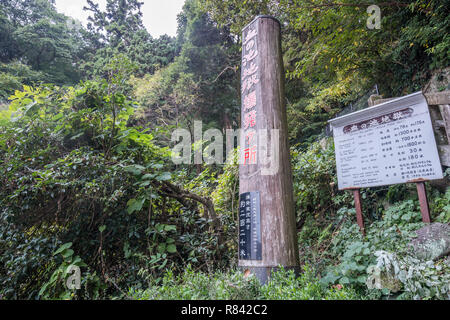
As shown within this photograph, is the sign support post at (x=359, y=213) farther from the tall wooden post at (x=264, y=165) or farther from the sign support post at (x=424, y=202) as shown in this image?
the tall wooden post at (x=264, y=165)

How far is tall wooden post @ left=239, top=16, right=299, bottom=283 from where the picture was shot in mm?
2668

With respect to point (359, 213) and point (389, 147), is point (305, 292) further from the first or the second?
point (389, 147)

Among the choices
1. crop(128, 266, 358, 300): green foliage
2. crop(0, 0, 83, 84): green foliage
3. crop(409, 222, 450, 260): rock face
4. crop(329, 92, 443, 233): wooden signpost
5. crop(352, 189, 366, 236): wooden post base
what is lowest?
crop(128, 266, 358, 300): green foliage

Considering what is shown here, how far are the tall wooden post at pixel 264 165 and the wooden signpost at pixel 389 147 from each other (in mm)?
1039

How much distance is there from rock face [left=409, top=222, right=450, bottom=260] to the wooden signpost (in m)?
0.17

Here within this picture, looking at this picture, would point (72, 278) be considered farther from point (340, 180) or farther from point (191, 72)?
point (191, 72)

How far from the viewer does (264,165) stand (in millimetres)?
2994

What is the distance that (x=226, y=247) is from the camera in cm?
363

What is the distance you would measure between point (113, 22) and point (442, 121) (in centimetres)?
2031

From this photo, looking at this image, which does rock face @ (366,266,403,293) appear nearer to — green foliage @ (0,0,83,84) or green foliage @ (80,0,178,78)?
green foliage @ (80,0,178,78)

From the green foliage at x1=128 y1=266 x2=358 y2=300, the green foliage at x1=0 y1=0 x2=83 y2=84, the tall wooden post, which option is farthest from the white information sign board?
the green foliage at x1=0 y1=0 x2=83 y2=84

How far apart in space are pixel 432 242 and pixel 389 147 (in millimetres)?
1196

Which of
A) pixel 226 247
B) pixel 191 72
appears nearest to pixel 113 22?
pixel 191 72
